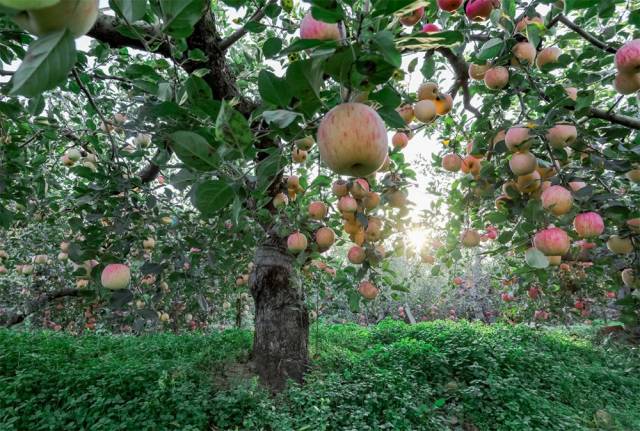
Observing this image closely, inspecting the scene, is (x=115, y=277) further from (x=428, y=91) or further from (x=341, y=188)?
(x=428, y=91)

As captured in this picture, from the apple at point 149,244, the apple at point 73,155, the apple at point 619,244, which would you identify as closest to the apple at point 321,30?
the apple at point 619,244

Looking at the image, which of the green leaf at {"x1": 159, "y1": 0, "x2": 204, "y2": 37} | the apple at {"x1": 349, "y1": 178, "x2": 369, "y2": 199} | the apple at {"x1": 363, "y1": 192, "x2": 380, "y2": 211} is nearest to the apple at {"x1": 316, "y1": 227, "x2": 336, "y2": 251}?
the apple at {"x1": 363, "y1": 192, "x2": 380, "y2": 211}

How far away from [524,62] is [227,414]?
10.7 feet

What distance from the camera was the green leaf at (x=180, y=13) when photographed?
0.72 m

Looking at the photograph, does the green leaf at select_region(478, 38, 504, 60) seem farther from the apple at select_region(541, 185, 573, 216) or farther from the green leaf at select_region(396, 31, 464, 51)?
the green leaf at select_region(396, 31, 464, 51)

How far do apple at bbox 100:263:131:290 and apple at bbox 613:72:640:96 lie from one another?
8.93ft

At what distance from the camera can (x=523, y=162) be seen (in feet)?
5.70

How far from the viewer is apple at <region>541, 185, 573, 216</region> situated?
170 centimetres

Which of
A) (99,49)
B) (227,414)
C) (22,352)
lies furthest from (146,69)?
(22,352)

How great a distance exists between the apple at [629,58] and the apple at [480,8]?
21.6 inches

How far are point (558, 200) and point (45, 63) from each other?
1914 millimetres

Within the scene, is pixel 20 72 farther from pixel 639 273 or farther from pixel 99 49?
pixel 639 273

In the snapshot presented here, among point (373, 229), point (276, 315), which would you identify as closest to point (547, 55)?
point (373, 229)

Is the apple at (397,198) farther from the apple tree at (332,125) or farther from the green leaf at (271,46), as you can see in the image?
the green leaf at (271,46)
